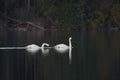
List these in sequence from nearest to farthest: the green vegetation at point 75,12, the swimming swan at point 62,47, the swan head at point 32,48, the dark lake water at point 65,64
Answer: the dark lake water at point 65,64 → the swan head at point 32,48 → the swimming swan at point 62,47 → the green vegetation at point 75,12

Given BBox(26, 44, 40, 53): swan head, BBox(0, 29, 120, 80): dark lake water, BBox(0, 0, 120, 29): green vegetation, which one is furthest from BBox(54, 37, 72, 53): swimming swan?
BBox(0, 0, 120, 29): green vegetation

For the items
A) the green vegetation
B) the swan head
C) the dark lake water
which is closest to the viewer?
the dark lake water

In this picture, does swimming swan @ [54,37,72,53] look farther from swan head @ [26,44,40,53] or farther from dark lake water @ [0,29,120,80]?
swan head @ [26,44,40,53]

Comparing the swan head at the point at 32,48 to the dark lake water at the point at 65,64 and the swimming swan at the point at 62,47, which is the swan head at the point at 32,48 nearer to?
the dark lake water at the point at 65,64

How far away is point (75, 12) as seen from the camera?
79438 millimetres

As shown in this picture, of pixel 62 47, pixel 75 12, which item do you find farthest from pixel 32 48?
pixel 75 12

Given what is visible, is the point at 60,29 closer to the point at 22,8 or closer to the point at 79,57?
the point at 22,8

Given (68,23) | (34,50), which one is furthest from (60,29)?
(34,50)

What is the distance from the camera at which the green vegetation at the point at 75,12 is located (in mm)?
78875

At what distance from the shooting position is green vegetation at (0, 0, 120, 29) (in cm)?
7888

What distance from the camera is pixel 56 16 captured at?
80.2m

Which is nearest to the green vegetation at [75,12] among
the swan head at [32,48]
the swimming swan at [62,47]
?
the swimming swan at [62,47]

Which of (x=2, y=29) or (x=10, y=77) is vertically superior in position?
(x=2, y=29)

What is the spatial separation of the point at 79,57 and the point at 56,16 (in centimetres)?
3945
